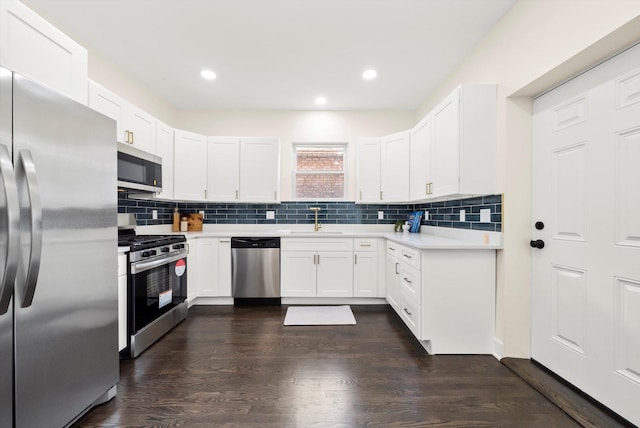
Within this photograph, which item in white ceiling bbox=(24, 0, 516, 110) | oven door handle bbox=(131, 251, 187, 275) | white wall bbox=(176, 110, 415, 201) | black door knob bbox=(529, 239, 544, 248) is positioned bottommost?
oven door handle bbox=(131, 251, 187, 275)

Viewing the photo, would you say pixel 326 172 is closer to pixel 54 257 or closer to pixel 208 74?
pixel 208 74

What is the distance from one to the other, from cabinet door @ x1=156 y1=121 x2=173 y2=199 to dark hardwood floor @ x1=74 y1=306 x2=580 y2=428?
64.7 inches

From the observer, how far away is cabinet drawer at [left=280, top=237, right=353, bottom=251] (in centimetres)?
337

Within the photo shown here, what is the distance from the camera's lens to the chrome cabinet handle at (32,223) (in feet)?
3.53

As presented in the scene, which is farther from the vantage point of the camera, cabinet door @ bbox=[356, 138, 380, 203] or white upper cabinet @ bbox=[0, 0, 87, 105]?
cabinet door @ bbox=[356, 138, 380, 203]

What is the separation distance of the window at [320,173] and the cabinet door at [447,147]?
1.63 metres

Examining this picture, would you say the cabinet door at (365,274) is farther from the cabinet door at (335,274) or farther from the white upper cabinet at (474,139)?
the white upper cabinet at (474,139)

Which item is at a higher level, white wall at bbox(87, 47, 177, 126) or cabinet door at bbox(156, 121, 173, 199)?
white wall at bbox(87, 47, 177, 126)

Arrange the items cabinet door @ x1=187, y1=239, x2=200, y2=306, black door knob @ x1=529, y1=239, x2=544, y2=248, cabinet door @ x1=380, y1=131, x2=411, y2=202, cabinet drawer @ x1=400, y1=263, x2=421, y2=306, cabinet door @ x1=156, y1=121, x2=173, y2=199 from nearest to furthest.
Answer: black door knob @ x1=529, y1=239, x2=544, y2=248
cabinet drawer @ x1=400, y1=263, x2=421, y2=306
cabinet door @ x1=156, y1=121, x2=173, y2=199
cabinet door @ x1=187, y1=239, x2=200, y2=306
cabinet door @ x1=380, y1=131, x2=411, y2=202

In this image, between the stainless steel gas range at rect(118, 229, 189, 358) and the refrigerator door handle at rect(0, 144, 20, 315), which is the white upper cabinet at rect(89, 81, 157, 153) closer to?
the stainless steel gas range at rect(118, 229, 189, 358)

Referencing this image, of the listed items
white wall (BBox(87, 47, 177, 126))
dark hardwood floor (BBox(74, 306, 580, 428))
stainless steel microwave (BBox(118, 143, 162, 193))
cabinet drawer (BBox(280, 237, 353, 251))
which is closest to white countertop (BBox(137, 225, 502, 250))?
cabinet drawer (BBox(280, 237, 353, 251))

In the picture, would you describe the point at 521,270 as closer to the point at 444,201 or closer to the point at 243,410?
the point at 444,201

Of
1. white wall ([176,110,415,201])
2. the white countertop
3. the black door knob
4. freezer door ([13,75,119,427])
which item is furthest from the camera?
white wall ([176,110,415,201])

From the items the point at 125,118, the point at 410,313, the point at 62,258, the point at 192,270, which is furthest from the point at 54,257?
the point at 410,313
